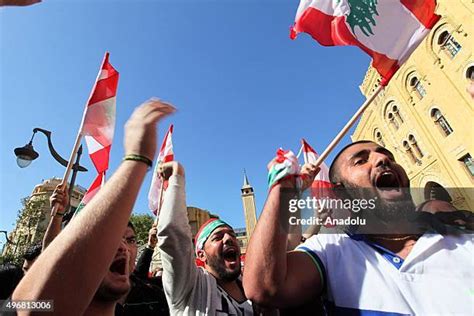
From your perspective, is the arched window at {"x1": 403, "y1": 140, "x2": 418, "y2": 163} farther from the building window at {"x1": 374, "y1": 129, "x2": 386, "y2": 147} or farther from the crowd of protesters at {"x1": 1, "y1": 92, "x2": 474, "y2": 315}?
the crowd of protesters at {"x1": 1, "y1": 92, "x2": 474, "y2": 315}

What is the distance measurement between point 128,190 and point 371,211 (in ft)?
5.26

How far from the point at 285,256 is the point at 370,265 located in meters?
0.53

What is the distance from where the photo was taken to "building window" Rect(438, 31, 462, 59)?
14766 mm

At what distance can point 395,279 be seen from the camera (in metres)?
1.52

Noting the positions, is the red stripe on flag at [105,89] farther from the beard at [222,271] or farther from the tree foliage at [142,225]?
the tree foliage at [142,225]

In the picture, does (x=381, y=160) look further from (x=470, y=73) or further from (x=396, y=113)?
(x=396, y=113)

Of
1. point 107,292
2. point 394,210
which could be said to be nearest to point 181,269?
point 107,292

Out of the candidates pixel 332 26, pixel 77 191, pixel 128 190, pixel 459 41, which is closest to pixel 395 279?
pixel 128 190

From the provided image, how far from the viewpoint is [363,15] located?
3.40 metres

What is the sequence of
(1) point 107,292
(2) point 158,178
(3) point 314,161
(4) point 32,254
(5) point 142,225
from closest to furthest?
(1) point 107,292 < (4) point 32,254 < (3) point 314,161 < (2) point 158,178 < (5) point 142,225

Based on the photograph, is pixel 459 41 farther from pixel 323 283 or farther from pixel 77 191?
pixel 77 191

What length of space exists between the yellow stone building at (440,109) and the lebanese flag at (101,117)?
45.1ft

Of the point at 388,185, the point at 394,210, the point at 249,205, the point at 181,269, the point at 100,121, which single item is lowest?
the point at 181,269

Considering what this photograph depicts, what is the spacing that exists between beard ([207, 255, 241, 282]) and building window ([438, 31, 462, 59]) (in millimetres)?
17590
